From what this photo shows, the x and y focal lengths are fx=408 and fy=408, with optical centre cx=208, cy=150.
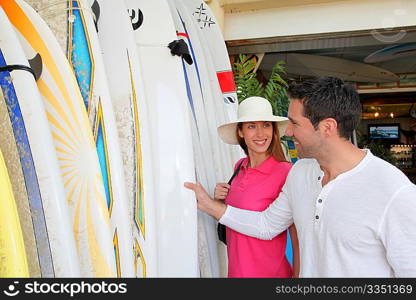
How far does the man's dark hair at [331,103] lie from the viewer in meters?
1.26

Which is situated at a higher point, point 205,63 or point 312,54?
point 312,54

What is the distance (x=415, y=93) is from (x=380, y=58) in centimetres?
324

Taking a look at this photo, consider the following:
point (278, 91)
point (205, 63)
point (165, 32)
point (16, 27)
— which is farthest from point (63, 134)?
point (278, 91)

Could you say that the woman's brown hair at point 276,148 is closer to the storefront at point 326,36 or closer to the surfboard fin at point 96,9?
the surfboard fin at point 96,9

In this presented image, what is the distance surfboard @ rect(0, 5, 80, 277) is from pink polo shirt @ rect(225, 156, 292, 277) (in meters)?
0.76

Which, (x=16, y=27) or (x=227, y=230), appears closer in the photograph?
(x=16, y=27)

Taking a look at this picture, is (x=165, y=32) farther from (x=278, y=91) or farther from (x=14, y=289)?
(x=278, y=91)

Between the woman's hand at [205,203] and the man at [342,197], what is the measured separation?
0.33 metres

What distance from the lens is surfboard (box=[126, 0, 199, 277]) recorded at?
5.63 ft

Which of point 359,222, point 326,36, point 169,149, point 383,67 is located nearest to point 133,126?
point 169,149

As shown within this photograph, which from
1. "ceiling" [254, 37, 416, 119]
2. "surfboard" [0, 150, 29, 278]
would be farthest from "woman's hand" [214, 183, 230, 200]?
"ceiling" [254, 37, 416, 119]

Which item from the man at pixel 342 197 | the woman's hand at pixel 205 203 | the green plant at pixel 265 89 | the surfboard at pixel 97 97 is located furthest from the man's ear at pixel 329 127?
the green plant at pixel 265 89

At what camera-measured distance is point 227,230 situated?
5.93ft

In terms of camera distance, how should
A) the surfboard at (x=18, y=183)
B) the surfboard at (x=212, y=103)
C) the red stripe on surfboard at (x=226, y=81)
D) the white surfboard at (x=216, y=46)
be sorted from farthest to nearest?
1. the red stripe on surfboard at (x=226, y=81)
2. the white surfboard at (x=216, y=46)
3. the surfboard at (x=212, y=103)
4. the surfboard at (x=18, y=183)
